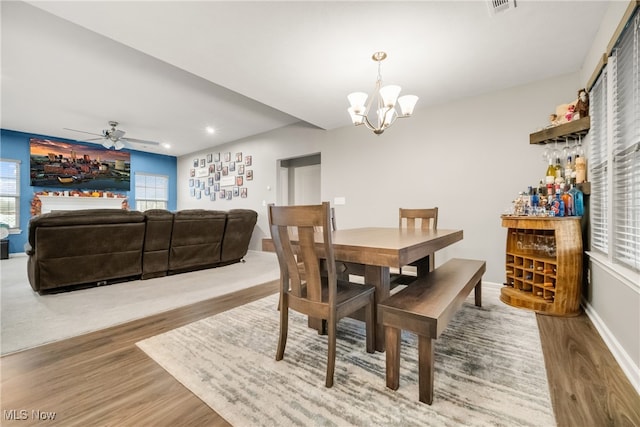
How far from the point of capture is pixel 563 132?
8.30 ft

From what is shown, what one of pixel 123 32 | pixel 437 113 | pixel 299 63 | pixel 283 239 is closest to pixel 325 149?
pixel 437 113

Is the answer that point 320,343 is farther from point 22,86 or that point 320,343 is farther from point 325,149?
point 22,86

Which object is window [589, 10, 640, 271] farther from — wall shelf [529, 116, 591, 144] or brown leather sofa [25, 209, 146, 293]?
brown leather sofa [25, 209, 146, 293]

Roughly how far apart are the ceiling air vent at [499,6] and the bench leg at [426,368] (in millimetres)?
2257

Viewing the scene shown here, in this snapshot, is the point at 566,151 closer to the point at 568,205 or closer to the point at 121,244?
the point at 568,205

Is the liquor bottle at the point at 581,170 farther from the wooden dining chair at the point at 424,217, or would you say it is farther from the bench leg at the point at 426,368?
the bench leg at the point at 426,368

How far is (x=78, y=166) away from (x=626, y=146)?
9225 millimetres

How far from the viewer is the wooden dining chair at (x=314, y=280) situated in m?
1.35

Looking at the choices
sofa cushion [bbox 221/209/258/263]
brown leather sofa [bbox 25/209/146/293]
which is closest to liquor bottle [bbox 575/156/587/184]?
sofa cushion [bbox 221/209/258/263]

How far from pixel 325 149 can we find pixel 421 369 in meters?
4.12

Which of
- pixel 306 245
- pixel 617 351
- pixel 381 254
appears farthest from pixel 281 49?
pixel 617 351

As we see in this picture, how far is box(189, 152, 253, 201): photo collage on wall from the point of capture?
20.5ft

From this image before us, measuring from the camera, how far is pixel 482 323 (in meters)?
2.11

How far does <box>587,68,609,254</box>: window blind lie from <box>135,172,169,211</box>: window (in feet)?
29.4
